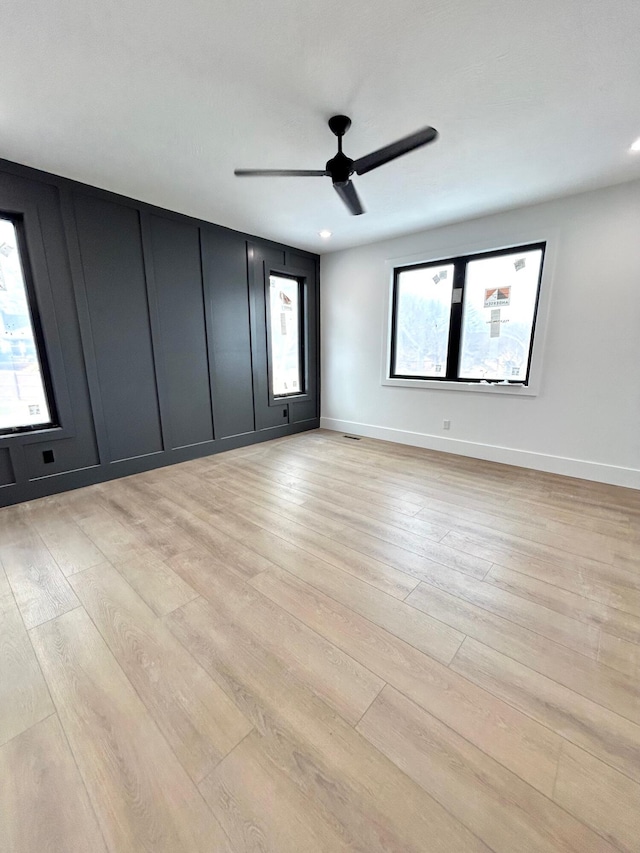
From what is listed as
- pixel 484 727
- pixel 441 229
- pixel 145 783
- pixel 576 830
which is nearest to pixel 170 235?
pixel 441 229

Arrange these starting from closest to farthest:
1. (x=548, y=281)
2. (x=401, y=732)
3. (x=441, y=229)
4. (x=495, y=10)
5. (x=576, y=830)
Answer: (x=576, y=830), (x=401, y=732), (x=495, y=10), (x=548, y=281), (x=441, y=229)

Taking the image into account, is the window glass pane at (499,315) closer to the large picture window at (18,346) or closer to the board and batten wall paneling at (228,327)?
the board and batten wall paneling at (228,327)

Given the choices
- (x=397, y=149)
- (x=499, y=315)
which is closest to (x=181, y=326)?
(x=397, y=149)

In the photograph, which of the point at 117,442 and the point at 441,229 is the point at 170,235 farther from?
the point at 441,229

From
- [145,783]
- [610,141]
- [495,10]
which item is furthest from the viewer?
[610,141]

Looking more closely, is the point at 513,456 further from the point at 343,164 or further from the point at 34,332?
the point at 34,332

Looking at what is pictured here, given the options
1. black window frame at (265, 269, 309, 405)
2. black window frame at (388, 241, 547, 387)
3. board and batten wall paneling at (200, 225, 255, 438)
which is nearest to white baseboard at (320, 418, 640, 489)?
black window frame at (388, 241, 547, 387)

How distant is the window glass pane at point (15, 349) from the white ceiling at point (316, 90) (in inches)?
28.8

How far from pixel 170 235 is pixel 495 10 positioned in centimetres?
312

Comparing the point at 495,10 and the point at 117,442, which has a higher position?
the point at 495,10

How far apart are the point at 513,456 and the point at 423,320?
1.97 m

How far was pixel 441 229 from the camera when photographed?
389cm

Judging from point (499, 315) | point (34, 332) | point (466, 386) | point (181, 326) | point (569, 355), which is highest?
point (499, 315)

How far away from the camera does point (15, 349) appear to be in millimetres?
2760
